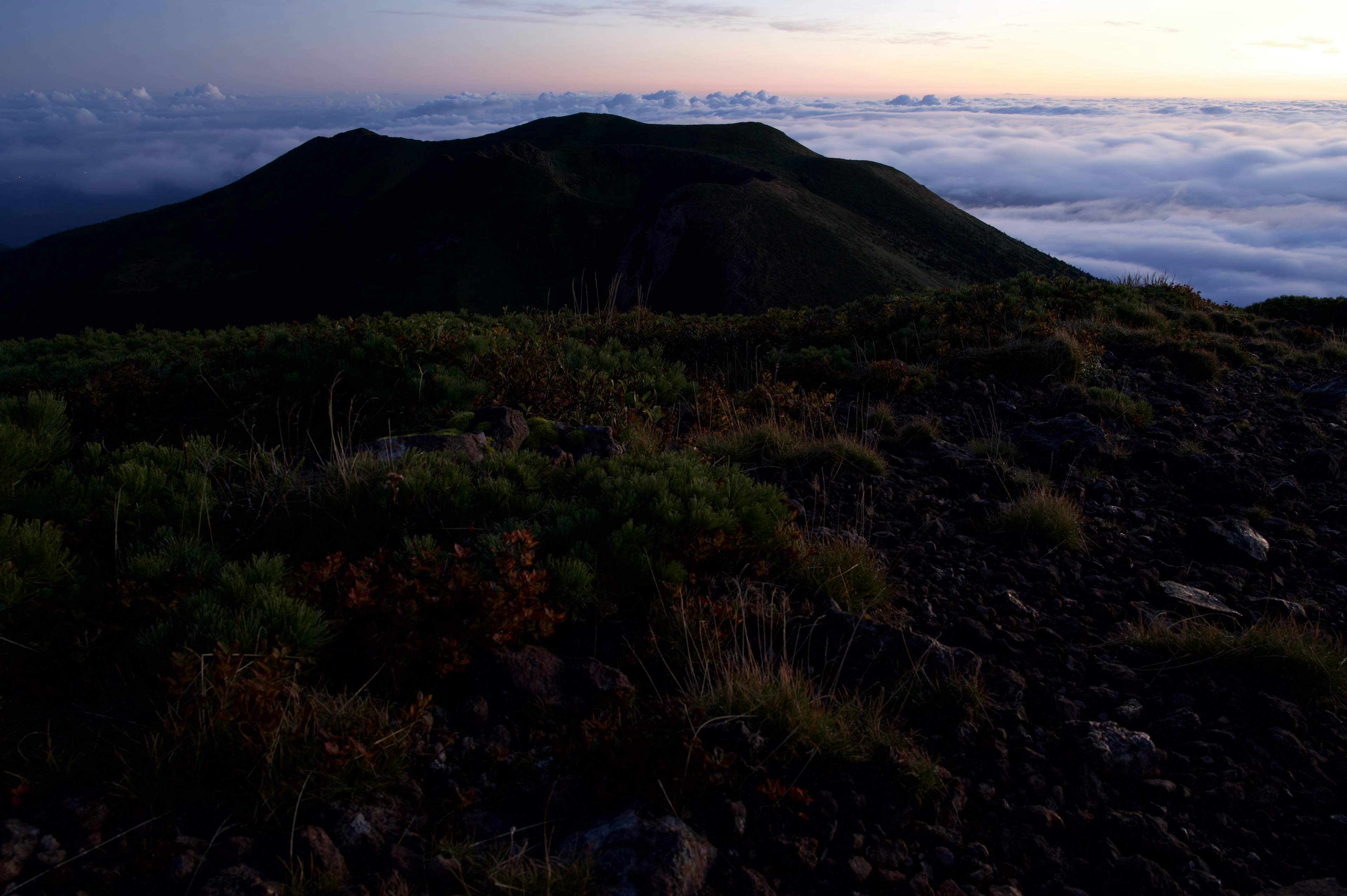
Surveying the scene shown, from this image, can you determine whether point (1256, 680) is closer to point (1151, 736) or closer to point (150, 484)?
point (1151, 736)

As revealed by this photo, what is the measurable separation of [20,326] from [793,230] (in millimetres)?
132325

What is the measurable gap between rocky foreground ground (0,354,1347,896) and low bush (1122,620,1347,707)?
2.5 inches

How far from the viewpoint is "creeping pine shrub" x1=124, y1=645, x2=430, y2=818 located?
240 cm

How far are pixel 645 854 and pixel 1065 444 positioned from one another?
608 centimetres

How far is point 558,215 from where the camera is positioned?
125 m

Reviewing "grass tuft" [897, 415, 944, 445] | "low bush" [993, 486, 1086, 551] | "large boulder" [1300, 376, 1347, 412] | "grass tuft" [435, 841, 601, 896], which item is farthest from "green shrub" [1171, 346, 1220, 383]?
"grass tuft" [435, 841, 601, 896]

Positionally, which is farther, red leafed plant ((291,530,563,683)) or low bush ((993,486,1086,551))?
low bush ((993,486,1086,551))

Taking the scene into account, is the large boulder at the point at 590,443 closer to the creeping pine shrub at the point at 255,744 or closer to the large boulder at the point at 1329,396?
the creeping pine shrub at the point at 255,744

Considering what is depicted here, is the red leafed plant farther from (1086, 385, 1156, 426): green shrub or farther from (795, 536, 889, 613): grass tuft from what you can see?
Result: (1086, 385, 1156, 426): green shrub

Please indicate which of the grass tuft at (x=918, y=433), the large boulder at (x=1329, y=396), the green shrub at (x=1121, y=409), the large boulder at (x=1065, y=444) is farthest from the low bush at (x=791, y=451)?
the large boulder at (x=1329, y=396)

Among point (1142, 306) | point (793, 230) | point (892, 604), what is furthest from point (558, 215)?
point (892, 604)

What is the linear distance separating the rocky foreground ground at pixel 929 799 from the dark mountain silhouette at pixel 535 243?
80927 mm

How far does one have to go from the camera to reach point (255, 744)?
246cm

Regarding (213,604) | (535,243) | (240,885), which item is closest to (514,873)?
Answer: (240,885)
